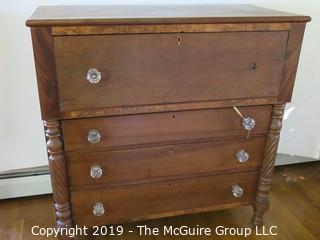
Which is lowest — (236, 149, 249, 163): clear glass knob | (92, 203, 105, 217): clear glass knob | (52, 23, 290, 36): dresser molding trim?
(92, 203, 105, 217): clear glass knob

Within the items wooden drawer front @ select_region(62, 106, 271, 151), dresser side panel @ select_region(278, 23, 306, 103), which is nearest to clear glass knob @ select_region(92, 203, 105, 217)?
wooden drawer front @ select_region(62, 106, 271, 151)

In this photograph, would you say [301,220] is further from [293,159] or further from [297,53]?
[297,53]

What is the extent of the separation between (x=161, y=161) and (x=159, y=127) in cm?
14

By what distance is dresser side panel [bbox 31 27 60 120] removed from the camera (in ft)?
3.01

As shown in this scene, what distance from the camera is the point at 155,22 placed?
3.14ft

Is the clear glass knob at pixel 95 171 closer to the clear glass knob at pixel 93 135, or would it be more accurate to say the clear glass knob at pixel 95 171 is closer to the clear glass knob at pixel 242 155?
the clear glass knob at pixel 93 135

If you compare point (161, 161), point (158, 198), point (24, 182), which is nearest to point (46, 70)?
point (161, 161)

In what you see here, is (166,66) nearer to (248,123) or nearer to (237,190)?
(248,123)

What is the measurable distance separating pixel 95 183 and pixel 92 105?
12.0 inches

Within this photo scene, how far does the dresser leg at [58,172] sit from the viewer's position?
1046 millimetres

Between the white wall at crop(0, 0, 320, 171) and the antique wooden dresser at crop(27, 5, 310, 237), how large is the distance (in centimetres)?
36

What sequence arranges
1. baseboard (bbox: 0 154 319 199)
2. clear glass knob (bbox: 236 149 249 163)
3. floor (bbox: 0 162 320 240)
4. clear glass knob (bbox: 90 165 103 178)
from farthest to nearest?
baseboard (bbox: 0 154 319 199), floor (bbox: 0 162 320 240), clear glass knob (bbox: 236 149 249 163), clear glass knob (bbox: 90 165 103 178)

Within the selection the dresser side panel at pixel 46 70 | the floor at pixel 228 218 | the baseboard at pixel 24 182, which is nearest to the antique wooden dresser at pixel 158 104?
the dresser side panel at pixel 46 70

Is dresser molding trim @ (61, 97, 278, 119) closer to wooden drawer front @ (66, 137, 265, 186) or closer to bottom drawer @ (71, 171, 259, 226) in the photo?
wooden drawer front @ (66, 137, 265, 186)
